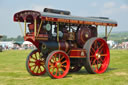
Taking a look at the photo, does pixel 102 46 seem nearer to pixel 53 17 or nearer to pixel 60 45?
pixel 60 45

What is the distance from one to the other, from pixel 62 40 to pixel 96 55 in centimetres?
168

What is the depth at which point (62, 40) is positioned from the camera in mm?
9922

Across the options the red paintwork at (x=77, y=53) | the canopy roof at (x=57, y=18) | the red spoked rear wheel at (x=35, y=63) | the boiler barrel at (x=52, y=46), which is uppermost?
the canopy roof at (x=57, y=18)

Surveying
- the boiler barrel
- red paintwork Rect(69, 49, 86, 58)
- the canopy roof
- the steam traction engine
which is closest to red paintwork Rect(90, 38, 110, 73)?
the steam traction engine

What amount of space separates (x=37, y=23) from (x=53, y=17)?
2.35ft

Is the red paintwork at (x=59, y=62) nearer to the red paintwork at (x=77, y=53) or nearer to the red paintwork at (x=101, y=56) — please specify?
the red paintwork at (x=77, y=53)

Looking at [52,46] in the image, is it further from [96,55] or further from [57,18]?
[96,55]

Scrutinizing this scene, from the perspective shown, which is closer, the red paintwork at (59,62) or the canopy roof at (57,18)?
the red paintwork at (59,62)

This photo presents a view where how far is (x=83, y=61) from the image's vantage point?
392 inches

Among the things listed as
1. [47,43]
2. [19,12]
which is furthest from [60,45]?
[19,12]

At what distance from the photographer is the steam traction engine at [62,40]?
9.03 metres

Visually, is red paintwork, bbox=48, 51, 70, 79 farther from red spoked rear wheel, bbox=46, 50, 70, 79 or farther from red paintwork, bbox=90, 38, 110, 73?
red paintwork, bbox=90, 38, 110, 73

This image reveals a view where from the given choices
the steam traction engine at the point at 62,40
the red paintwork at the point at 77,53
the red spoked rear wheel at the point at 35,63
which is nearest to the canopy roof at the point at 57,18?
the steam traction engine at the point at 62,40

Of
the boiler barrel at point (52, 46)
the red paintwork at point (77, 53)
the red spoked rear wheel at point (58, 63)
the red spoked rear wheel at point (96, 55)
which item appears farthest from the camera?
the red spoked rear wheel at point (96, 55)
